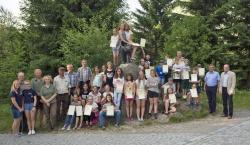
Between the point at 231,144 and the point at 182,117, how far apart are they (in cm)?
517

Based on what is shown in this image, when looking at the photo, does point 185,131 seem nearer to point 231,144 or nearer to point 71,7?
point 231,144

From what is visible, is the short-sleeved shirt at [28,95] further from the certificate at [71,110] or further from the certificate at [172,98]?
the certificate at [172,98]

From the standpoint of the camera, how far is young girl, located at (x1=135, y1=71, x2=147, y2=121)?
1634 centimetres

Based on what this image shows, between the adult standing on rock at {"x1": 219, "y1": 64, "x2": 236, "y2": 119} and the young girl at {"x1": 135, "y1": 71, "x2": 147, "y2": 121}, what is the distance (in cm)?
272

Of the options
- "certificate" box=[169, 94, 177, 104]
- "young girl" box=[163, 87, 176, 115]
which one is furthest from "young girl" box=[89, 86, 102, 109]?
"certificate" box=[169, 94, 177, 104]

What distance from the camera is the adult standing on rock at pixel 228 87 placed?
16547mm

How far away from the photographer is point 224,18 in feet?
98.3

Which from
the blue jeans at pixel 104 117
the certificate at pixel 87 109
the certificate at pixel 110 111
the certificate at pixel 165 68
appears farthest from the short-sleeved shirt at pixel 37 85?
the certificate at pixel 165 68

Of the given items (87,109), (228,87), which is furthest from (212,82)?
(87,109)

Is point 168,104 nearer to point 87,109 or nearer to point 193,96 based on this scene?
point 193,96

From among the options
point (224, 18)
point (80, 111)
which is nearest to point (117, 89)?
point (80, 111)

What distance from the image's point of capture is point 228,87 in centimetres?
1662

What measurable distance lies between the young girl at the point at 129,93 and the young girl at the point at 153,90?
592 millimetres

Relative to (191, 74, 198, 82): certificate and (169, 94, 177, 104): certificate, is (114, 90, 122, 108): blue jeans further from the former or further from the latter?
(191, 74, 198, 82): certificate
